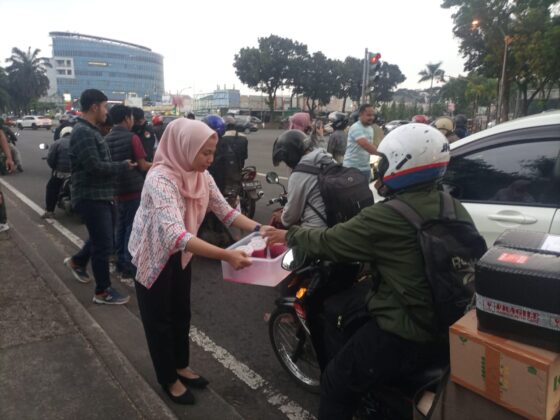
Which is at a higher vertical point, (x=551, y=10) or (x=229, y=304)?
(x=551, y=10)

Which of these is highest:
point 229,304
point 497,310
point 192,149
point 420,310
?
point 192,149

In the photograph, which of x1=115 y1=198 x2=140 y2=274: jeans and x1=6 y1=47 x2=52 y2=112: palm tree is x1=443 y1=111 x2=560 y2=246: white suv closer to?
x1=115 y1=198 x2=140 y2=274: jeans

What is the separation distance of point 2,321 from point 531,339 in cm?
387

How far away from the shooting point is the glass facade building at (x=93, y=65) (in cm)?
11100

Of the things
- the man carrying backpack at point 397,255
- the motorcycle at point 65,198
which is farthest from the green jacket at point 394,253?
the motorcycle at point 65,198

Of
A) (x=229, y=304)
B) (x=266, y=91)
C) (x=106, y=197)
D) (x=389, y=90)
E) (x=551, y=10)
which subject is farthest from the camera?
(x=389, y=90)

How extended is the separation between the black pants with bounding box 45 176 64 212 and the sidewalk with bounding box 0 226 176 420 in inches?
143

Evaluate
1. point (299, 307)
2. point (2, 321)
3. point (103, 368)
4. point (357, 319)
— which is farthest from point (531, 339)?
point (2, 321)

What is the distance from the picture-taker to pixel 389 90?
78.2 m

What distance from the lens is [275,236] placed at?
7.70 feet

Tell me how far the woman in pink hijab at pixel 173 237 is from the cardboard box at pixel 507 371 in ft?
3.69

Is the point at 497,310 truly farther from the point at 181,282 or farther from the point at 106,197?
A: the point at 106,197

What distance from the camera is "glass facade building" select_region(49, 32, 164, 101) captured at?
364 ft

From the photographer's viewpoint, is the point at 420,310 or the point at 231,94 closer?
the point at 420,310
